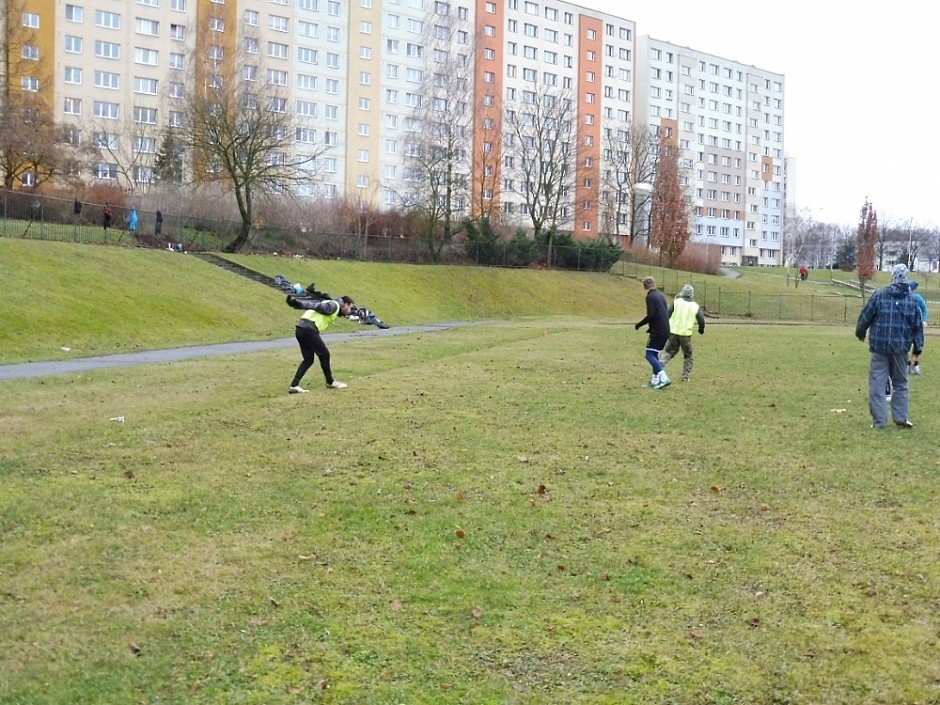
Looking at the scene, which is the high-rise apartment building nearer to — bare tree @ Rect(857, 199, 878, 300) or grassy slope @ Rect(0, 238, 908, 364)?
grassy slope @ Rect(0, 238, 908, 364)

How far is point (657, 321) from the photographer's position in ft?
52.1

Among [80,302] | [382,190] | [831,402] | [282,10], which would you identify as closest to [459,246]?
[382,190]

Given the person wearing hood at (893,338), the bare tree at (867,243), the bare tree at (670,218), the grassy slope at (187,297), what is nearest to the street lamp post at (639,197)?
the bare tree at (670,218)

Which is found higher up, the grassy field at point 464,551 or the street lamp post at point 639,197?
the street lamp post at point 639,197

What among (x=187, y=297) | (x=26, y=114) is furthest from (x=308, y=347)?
(x=26, y=114)

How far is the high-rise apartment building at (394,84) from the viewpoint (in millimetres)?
62719

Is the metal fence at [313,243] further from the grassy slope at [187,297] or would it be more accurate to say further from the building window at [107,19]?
the building window at [107,19]

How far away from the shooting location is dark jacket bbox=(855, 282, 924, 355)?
11.2 metres

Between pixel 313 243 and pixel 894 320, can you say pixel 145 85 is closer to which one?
pixel 313 243

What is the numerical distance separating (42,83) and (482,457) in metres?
59.6

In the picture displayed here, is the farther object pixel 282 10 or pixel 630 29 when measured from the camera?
pixel 630 29

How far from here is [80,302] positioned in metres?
27.8

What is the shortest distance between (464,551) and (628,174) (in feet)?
275

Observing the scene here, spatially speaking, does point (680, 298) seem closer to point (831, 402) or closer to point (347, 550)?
point (831, 402)
